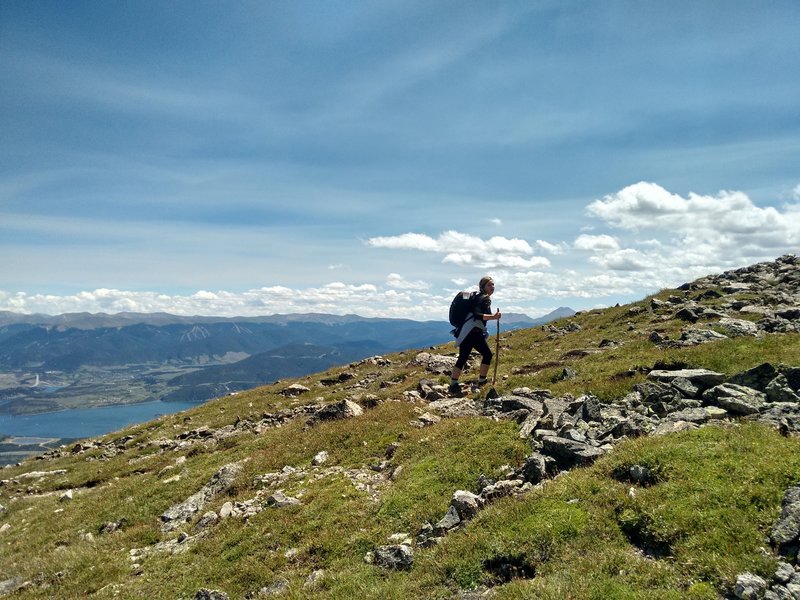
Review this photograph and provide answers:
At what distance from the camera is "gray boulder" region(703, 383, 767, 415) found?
1285 centimetres

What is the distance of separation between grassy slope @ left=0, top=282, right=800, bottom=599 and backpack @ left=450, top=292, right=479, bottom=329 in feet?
12.8

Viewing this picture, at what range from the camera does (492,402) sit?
59.9 ft

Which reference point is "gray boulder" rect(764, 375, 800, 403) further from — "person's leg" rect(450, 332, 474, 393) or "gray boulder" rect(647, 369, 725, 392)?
"person's leg" rect(450, 332, 474, 393)

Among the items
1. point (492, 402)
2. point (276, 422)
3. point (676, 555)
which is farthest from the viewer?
point (276, 422)

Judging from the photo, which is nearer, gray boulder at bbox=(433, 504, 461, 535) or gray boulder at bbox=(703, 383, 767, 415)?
gray boulder at bbox=(433, 504, 461, 535)

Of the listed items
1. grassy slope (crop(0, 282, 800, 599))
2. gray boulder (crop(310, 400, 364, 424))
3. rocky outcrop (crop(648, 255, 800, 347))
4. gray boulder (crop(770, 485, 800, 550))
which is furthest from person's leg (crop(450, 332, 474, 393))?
gray boulder (crop(770, 485, 800, 550))

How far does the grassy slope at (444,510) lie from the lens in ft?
25.9

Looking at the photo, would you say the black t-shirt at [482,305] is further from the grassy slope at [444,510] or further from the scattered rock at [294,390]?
the scattered rock at [294,390]

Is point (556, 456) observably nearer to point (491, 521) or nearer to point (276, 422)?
point (491, 521)

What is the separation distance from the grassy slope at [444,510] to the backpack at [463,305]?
389 cm

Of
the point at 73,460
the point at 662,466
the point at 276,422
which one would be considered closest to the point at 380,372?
the point at 276,422

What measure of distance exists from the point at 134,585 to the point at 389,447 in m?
8.25

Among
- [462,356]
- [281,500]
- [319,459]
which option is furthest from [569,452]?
[462,356]

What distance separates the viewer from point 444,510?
11.5 m
